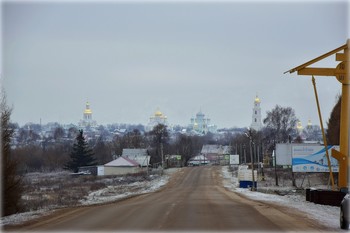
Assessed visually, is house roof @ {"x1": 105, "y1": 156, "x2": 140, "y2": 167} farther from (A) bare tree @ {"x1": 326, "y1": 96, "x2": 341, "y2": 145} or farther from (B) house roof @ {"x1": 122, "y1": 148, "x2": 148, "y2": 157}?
(A) bare tree @ {"x1": 326, "y1": 96, "x2": 341, "y2": 145}

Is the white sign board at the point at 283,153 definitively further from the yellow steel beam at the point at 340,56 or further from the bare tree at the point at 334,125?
the yellow steel beam at the point at 340,56

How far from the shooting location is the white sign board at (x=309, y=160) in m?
47.8

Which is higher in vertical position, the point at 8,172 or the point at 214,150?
the point at 8,172

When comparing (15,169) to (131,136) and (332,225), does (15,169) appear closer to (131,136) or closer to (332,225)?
(332,225)

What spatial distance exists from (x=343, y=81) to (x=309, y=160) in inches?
959

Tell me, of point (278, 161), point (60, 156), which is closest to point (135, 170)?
point (60, 156)

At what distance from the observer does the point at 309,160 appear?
158ft

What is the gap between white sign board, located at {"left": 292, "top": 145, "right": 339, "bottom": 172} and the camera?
47.8 metres

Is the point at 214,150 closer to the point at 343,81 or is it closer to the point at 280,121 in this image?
the point at 280,121

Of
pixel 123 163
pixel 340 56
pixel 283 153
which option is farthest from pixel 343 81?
pixel 123 163

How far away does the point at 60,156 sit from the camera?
133 meters

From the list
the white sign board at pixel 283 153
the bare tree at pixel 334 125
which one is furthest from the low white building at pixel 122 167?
the bare tree at pixel 334 125

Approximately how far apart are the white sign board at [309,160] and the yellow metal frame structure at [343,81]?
883 inches

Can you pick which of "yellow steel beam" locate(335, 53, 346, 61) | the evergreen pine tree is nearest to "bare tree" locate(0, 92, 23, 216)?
"yellow steel beam" locate(335, 53, 346, 61)
